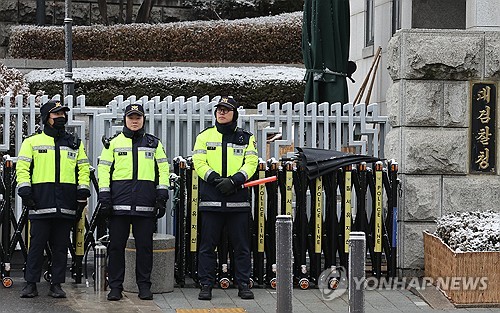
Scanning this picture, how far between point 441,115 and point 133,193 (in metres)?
3.56

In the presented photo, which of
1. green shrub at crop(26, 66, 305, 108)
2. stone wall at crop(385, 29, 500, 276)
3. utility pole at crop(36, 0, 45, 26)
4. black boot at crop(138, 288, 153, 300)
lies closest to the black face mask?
black boot at crop(138, 288, 153, 300)

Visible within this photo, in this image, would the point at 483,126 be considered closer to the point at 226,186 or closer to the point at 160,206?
the point at 226,186

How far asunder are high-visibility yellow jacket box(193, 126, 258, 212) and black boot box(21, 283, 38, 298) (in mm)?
1936

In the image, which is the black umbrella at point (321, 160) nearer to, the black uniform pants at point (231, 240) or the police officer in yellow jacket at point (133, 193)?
the black uniform pants at point (231, 240)

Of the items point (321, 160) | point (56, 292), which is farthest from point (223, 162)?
point (56, 292)

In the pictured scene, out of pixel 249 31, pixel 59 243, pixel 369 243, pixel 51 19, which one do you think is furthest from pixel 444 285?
pixel 51 19

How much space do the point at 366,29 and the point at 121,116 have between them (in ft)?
23.8

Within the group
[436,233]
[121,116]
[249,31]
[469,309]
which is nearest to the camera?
[469,309]

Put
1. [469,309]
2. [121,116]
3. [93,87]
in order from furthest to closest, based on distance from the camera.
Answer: [93,87] → [121,116] → [469,309]

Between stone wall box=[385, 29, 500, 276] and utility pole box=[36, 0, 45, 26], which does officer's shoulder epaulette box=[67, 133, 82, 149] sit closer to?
stone wall box=[385, 29, 500, 276]

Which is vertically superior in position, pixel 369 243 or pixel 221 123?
pixel 221 123

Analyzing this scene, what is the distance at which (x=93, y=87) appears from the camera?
22.4m

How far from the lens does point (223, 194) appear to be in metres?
10.9

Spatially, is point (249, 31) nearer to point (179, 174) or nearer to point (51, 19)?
point (51, 19)
